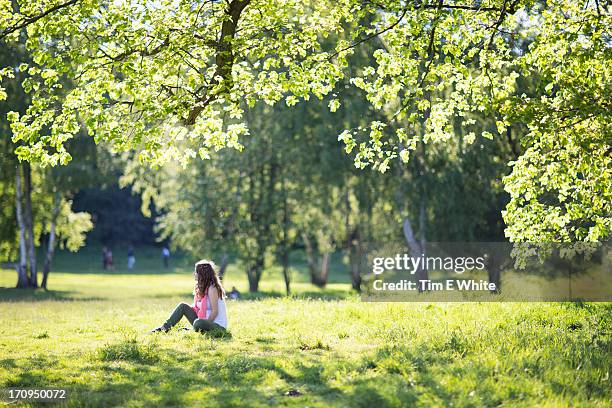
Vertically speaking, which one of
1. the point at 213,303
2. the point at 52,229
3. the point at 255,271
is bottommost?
the point at 255,271

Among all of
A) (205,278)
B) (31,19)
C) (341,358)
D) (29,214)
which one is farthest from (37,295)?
(341,358)

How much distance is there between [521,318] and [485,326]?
1.24 metres

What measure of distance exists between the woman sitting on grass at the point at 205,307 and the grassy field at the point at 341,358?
1.29 feet

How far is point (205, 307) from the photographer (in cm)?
1168

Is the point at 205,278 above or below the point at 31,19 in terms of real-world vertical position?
below

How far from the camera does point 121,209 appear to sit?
234 feet

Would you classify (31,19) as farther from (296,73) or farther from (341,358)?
(341,358)

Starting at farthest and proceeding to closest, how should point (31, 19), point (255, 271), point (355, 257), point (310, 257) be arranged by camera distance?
point (310, 257) → point (355, 257) → point (255, 271) → point (31, 19)

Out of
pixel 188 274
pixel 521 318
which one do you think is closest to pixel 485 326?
pixel 521 318

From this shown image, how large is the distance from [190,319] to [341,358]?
3849 millimetres

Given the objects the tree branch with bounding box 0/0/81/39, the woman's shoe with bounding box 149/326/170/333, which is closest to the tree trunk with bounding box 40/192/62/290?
the tree branch with bounding box 0/0/81/39

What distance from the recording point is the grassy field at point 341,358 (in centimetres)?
731

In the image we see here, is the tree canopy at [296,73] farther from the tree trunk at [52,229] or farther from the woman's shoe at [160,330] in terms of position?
the tree trunk at [52,229]

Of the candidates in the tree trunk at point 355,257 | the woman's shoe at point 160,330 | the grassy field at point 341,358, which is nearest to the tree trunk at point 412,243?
the tree trunk at point 355,257
